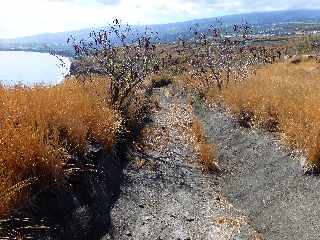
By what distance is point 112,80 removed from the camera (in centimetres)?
1700

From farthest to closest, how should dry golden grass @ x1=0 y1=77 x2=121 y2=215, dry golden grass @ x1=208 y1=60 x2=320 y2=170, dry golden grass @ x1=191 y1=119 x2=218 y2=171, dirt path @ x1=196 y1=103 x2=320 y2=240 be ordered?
dry golden grass @ x1=191 y1=119 x2=218 y2=171, dry golden grass @ x1=208 y1=60 x2=320 y2=170, dirt path @ x1=196 y1=103 x2=320 y2=240, dry golden grass @ x1=0 y1=77 x2=121 y2=215

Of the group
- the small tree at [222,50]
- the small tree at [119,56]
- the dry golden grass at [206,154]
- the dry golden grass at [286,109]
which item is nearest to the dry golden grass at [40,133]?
the dry golden grass at [206,154]

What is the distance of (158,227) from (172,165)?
414cm

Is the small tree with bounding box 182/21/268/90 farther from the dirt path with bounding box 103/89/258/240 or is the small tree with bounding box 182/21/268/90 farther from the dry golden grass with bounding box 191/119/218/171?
the dirt path with bounding box 103/89/258/240

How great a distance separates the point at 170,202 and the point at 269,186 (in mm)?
2209

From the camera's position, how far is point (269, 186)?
37.3 ft

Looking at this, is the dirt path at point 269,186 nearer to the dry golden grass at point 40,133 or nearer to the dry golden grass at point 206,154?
the dry golden grass at point 206,154

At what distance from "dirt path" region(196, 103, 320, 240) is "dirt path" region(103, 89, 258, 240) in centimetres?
37

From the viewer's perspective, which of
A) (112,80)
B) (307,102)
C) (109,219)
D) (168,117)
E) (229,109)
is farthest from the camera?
(168,117)

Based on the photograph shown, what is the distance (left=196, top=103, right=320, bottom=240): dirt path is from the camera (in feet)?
30.8

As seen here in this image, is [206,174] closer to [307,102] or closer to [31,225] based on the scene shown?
[307,102]

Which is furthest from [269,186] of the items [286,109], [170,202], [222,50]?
[222,50]

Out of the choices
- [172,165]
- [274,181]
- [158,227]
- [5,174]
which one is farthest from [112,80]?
[5,174]

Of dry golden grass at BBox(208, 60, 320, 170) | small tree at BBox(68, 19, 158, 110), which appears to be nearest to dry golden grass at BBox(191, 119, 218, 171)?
dry golden grass at BBox(208, 60, 320, 170)
